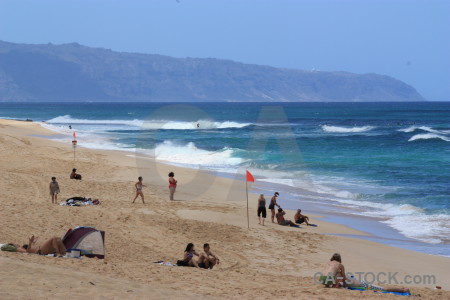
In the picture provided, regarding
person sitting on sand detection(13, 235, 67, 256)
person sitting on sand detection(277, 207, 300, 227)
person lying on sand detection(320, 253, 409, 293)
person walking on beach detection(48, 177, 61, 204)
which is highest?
person walking on beach detection(48, 177, 61, 204)

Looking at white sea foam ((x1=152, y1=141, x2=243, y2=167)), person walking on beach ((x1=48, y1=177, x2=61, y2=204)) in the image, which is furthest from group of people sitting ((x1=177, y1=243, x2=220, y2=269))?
white sea foam ((x1=152, y1=141, x2=243, y2=167))

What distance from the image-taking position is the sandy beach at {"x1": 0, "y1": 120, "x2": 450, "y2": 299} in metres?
9.89

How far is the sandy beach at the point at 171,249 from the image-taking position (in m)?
9.89

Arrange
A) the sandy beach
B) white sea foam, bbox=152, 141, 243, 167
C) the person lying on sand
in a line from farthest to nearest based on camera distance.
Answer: white sea foam, bbox=152, 141, 243, 167
the person lying on sand
the sandy beach

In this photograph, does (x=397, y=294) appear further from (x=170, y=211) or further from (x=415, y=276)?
(x=170, y=211)

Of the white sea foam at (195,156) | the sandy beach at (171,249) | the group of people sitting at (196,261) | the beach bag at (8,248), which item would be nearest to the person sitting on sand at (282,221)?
the sandy beach at (171,249)

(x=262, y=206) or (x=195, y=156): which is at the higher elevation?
(x=195, y=156)

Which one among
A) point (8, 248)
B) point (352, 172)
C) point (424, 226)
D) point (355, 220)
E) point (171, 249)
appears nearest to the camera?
point (8, 248)

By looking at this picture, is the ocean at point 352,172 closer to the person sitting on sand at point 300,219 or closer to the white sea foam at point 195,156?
the white sea foam at point 195,156

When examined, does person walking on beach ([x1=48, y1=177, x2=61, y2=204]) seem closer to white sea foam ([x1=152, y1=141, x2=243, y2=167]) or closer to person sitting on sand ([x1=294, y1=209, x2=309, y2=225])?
person sitting on sand ([x1=294, y1=209, x2=309, y2=225])

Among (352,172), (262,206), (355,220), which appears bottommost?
(355,220)

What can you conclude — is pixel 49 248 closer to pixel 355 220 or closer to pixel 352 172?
pixel 355 220

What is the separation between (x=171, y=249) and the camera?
566 inches

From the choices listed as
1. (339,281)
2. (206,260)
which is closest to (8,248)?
(206,260)
